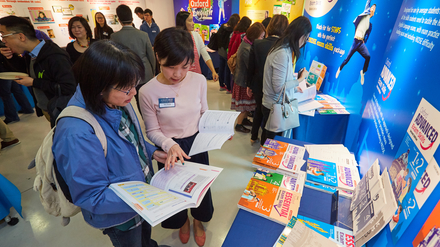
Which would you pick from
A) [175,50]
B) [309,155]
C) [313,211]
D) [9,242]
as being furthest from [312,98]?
[9,242]

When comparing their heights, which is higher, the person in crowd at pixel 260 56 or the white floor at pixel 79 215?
the person in crowd at pixel 260 56

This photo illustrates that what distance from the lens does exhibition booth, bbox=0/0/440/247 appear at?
2.21 ft

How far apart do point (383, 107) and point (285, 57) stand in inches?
33.3

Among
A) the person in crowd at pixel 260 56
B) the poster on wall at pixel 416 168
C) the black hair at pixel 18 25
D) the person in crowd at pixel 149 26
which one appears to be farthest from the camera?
the person in crowd at pixel 149 26

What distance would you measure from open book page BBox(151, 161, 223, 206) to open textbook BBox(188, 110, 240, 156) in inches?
3.8

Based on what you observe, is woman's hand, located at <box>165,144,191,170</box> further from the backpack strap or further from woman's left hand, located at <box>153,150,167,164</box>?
the backpack strap

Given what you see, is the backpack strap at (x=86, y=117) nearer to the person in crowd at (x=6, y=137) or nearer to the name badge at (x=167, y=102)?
the name badge at (x=167, y=102)

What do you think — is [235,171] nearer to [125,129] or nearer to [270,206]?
[270,206]

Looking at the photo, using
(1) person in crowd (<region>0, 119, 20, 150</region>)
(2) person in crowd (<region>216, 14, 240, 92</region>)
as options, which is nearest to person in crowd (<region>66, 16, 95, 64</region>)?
(1) person in crowd (<region>0, 119, 20, 150</region>)

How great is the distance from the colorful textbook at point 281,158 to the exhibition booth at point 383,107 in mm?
76

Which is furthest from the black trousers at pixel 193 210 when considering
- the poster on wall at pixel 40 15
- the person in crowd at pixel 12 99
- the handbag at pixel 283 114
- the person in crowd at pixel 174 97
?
the poster on wall at pixel 40 15

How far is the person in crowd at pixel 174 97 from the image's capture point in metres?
1.03

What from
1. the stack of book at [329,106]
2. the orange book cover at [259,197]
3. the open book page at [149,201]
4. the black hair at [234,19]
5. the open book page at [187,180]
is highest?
the black hair at [234,19]

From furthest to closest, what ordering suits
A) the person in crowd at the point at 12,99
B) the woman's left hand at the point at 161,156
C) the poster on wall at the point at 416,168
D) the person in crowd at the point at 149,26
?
the person in crowd at the point at 149,26, the person in crowd at the point at 12,99, the woman's left hand at the point at 161,156, the poster on wall at the point at 416,168
